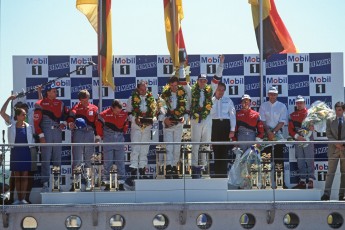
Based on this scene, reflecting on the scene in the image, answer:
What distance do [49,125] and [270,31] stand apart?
18.8ft

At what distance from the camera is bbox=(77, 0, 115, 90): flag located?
1880cm

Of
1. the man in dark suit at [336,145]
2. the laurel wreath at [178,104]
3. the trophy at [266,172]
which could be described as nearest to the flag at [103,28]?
the laurel wreath at [178,104]

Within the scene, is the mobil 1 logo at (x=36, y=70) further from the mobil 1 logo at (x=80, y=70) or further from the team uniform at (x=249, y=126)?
the team uniform at (x=249, y=126)

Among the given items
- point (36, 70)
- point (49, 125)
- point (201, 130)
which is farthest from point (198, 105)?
point (36, 70)

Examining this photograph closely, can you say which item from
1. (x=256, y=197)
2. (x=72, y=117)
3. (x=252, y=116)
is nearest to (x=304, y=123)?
(x=252, y=116)

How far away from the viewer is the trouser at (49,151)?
17.3 m

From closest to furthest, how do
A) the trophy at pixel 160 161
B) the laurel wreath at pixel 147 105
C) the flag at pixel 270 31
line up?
the trophy at pixel 160 161 → the laurel wreath at pixel 147 105 → the flag at pixel 270 31

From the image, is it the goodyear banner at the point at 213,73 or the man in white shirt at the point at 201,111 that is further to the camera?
the goodyear banner at the point at 213,73

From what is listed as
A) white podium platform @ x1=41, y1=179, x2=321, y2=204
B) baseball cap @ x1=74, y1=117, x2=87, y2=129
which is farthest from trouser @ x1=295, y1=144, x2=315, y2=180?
baseball cap @ x1=74, y1=117, x2=87, y2=129

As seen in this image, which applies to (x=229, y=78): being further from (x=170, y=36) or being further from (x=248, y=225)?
(x=248, y=225)

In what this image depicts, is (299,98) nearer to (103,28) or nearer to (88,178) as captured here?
(103,28)

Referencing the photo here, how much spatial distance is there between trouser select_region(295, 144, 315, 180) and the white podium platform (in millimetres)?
1625

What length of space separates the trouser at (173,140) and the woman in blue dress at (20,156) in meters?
2.74

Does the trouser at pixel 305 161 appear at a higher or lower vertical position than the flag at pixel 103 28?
lower
